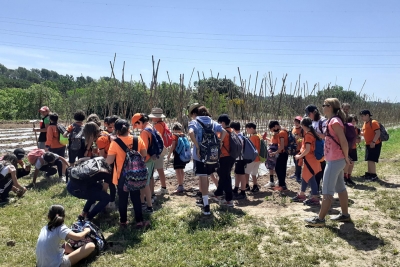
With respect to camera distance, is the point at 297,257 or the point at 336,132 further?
the point at 336,132

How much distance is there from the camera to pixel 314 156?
17.9 feet

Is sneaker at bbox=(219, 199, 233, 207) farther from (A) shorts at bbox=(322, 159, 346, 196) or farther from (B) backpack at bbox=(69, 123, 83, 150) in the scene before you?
(B) backpack at bbox=(69, 123, 83, 150)

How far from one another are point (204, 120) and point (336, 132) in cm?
173

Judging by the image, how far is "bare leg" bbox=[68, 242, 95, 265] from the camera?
3.46 meters

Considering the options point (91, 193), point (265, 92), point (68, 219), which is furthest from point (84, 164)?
point (265, 92)

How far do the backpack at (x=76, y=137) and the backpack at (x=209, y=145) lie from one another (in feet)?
8.72

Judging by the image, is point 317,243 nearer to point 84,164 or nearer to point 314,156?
point 314,156

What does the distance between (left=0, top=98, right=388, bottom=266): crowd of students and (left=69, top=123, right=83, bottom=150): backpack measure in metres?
0.02

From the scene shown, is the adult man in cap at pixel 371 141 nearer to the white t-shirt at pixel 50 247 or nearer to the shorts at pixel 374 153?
the shorts at pixel 374 153

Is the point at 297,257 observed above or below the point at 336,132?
below

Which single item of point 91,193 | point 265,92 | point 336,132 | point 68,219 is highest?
point 265,92

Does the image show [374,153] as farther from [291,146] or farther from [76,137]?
[76,137]

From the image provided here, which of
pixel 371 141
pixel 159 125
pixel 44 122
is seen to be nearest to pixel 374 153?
pixel 371 141

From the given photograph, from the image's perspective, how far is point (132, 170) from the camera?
4.19m
